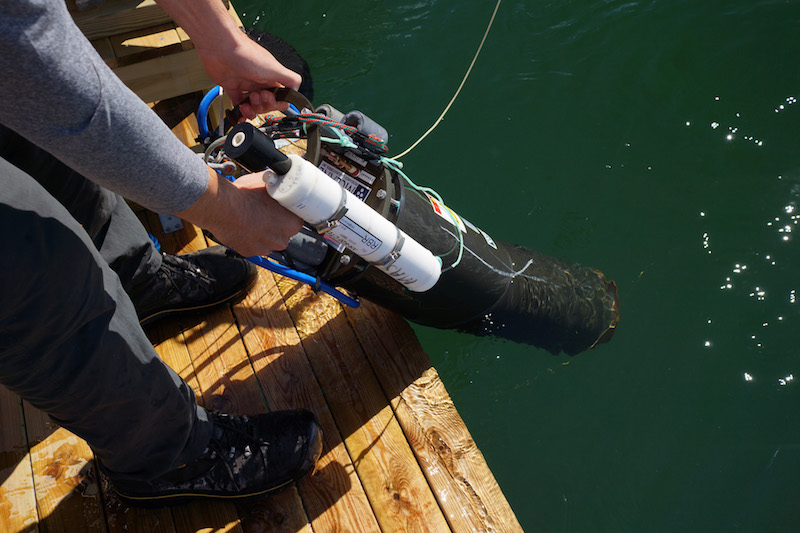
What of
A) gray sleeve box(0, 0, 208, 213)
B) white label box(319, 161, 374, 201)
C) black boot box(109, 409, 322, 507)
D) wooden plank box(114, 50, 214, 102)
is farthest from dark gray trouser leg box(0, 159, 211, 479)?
wooden plank box(114, 50, 214, 102)

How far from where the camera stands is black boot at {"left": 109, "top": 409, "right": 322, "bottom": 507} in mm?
1865

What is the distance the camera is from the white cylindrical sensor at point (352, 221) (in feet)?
4.60

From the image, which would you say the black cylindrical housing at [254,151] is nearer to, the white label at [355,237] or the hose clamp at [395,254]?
the white label at [355,237]

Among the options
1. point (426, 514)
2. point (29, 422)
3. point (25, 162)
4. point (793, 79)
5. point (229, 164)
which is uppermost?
point (793, 79)

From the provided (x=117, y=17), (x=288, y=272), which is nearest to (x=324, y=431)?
(x=288, y=272)

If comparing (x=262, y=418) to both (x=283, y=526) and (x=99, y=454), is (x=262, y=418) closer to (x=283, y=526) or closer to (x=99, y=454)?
(x=283, y=526)

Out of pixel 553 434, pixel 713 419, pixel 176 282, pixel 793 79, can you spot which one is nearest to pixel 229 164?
pixel 176 282

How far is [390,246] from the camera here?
167 cm

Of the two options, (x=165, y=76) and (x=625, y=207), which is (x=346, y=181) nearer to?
(x=165, y=76)

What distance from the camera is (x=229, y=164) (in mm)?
1626

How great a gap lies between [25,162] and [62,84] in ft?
3.05

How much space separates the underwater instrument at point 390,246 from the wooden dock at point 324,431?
0.32m

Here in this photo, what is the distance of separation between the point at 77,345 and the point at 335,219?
0.69 m

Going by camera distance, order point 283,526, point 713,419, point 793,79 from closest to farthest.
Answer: point 283,526 < point 713,419 < point 793,79
